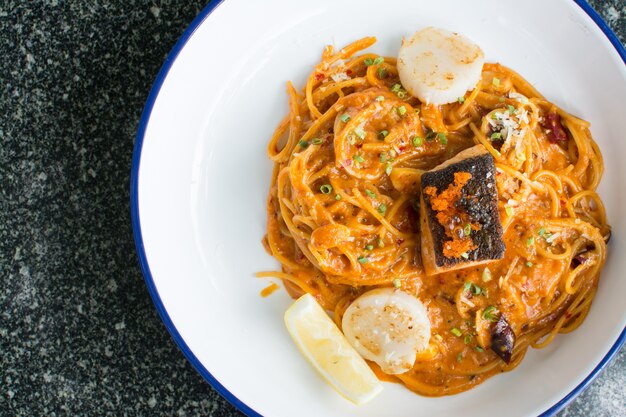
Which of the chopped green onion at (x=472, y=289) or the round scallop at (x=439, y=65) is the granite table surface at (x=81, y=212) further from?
the chopped green onion at (x=472, y=289)

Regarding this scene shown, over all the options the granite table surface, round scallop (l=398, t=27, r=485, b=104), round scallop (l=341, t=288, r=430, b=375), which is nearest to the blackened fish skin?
round scallop (l=341, t=288, r=430, b=375)

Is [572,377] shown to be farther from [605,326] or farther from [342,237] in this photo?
[342,237]

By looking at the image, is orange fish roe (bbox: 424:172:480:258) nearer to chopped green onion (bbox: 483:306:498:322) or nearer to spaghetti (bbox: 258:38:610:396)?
spaghetti (bbox: 258:38:610:396)

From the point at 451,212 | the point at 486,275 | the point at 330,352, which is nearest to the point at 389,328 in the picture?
the point at 330,352

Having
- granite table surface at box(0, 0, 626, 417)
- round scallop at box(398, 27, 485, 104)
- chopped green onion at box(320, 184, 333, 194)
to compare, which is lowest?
granite table surface at box(0, 0, 626, 417)

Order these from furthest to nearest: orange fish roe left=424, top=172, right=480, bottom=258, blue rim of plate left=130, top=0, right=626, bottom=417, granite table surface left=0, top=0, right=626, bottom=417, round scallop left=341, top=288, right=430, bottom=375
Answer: granite table surface left=0, top=0, right=626, bottom=417
blue rim of plate left=130, top=0, right=626, bottom=417
round scallop left=341, top=288, right=430, bottom=375
orange fish roe left=424, top=172, right=480, bottom=258

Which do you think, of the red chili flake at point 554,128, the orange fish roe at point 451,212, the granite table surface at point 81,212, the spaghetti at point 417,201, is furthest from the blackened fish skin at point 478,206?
the granite table surface at point 81,212

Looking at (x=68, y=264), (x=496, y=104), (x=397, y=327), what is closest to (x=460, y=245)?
(x=397, y=327)
